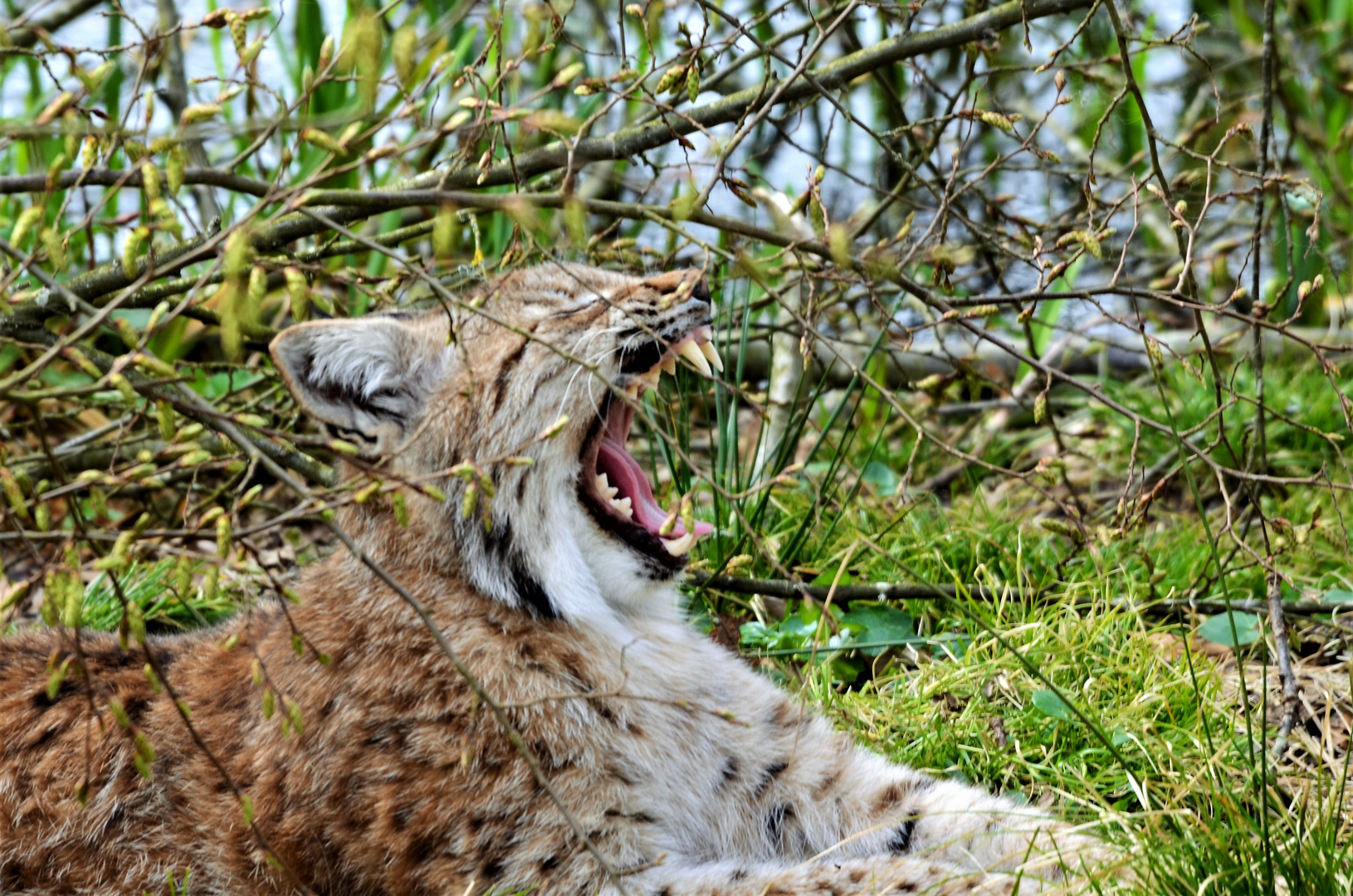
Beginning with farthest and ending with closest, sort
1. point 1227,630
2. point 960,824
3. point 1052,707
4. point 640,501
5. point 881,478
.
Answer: point 881,478, point 1227,630, point 640,501, point 1052,707, point 960,824

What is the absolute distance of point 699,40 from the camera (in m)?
2.76

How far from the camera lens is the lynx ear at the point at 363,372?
2.91 m

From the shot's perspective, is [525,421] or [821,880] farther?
→ [525,421]

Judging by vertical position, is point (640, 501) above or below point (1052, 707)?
above

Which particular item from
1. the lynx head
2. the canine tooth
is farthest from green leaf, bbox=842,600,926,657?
the canine tooth

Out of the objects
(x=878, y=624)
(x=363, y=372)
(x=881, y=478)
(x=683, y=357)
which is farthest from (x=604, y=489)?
(x=881, y=478)

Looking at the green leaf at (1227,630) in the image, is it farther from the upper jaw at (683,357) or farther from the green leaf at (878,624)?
the upper jaw at (683,357)

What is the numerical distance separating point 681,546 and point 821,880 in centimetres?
84

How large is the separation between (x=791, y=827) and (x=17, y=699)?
73.3 inches

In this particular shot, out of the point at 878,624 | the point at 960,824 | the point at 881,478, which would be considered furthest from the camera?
the point at 881,478

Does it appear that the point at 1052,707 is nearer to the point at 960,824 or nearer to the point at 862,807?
the point at 960,824

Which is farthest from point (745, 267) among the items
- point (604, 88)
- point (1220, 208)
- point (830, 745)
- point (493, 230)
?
point (1220, 208)

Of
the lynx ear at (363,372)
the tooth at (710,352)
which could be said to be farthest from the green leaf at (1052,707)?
the lynx ear at (363,372)

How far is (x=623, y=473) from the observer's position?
11.5 feet
